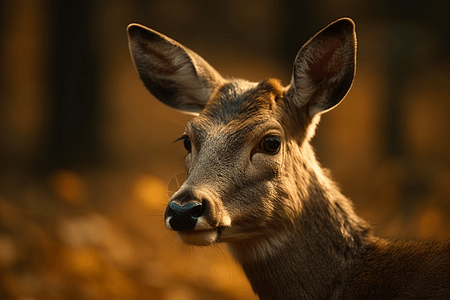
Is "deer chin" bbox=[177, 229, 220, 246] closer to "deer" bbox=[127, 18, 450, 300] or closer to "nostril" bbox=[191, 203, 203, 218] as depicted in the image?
"deer" bbox=[127, 18, 450, 300]

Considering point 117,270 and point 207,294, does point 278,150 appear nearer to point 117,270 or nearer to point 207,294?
point 207,294

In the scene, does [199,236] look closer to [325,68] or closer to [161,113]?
[325,68]

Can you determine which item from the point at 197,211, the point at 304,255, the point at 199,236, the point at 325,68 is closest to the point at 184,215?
the point at 197,211

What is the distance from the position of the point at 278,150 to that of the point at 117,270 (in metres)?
4.70

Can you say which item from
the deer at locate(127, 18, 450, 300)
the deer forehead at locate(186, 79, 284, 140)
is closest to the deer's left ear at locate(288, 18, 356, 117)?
the deer at locate(127, 18, 450, 300)

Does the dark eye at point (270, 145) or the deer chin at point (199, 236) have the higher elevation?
the dark eye at point (270, 145)

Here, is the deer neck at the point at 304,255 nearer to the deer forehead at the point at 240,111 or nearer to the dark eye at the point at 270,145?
the dark eye at the point at 270,145

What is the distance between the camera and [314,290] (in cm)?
361

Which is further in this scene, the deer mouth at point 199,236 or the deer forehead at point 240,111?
the deer forehead at point 240,111

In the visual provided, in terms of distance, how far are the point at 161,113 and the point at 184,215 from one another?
7.01 meters

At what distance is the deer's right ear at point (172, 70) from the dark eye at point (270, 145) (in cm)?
104

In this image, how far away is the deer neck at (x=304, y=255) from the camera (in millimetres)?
3617

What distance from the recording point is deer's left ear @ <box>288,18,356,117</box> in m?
3.65

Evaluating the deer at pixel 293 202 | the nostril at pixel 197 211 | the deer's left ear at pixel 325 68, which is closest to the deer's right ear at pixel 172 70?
the deer at pixel 293 202
